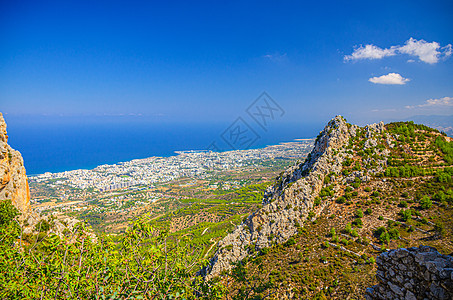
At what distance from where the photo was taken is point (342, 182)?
1819 centimetres

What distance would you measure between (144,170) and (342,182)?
143 meters

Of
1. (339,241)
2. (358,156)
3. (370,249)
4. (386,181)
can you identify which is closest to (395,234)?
(370,249)

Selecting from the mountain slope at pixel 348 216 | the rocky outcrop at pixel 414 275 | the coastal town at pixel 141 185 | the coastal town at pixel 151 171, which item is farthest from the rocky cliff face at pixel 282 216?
the coastal town at pixel 151 171

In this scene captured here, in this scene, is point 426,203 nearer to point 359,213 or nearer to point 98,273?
point 359,213

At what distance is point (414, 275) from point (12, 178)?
30687 mm

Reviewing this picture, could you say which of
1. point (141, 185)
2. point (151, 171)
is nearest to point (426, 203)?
point (141, 185)

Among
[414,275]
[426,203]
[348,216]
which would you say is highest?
[414,275]

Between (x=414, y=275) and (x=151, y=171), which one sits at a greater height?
(x=414, y=275)

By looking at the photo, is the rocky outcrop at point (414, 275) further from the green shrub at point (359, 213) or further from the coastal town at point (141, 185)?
the coastal town at point (141, 185)

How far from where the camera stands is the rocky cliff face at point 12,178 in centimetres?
1831

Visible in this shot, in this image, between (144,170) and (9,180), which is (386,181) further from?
(144,170)

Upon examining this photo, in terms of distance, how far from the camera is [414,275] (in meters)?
4.76

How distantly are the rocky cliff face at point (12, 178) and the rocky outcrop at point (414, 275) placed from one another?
27.3 m

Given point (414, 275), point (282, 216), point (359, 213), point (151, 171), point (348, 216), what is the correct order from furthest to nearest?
1. point (151, 171)
2. point (282, 216)
3. point (348, 216)
4. point (359, 213)
5. point (414, 275)
